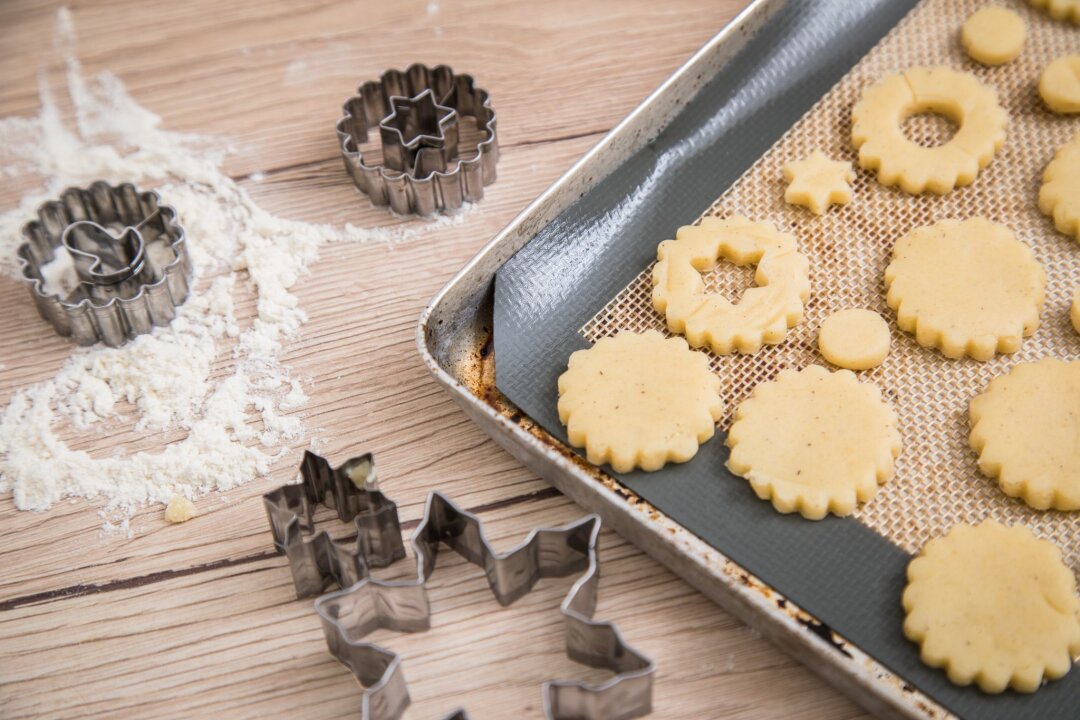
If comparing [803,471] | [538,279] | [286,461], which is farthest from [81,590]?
[803,471]

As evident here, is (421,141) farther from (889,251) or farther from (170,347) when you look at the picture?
(889,251)

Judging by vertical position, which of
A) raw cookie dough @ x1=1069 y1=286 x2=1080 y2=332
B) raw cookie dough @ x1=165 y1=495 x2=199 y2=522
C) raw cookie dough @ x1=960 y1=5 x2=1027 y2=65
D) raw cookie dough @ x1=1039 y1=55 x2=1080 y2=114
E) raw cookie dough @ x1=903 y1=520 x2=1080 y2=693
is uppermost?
raw cookie dough @ x1=960 y1=5 x2=1027 y2=65

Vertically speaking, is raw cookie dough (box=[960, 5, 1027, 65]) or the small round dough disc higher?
raw cookie dough (box=[960, 5, 1027, 65])

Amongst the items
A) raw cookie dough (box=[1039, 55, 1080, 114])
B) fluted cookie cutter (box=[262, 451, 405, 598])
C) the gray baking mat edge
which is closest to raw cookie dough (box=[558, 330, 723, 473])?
the gray baking mat edge

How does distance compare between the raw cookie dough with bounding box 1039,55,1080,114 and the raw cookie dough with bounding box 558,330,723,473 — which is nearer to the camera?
the raw cookie dough with bounding box 558,330,723,473

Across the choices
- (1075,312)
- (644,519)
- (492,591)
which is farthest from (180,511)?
(1075,312)

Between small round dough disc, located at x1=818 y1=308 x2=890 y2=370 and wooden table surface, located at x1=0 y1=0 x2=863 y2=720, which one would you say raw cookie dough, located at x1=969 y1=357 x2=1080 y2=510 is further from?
wooden table surface, located at x1=0 y1=0 x2=863 y2=720
